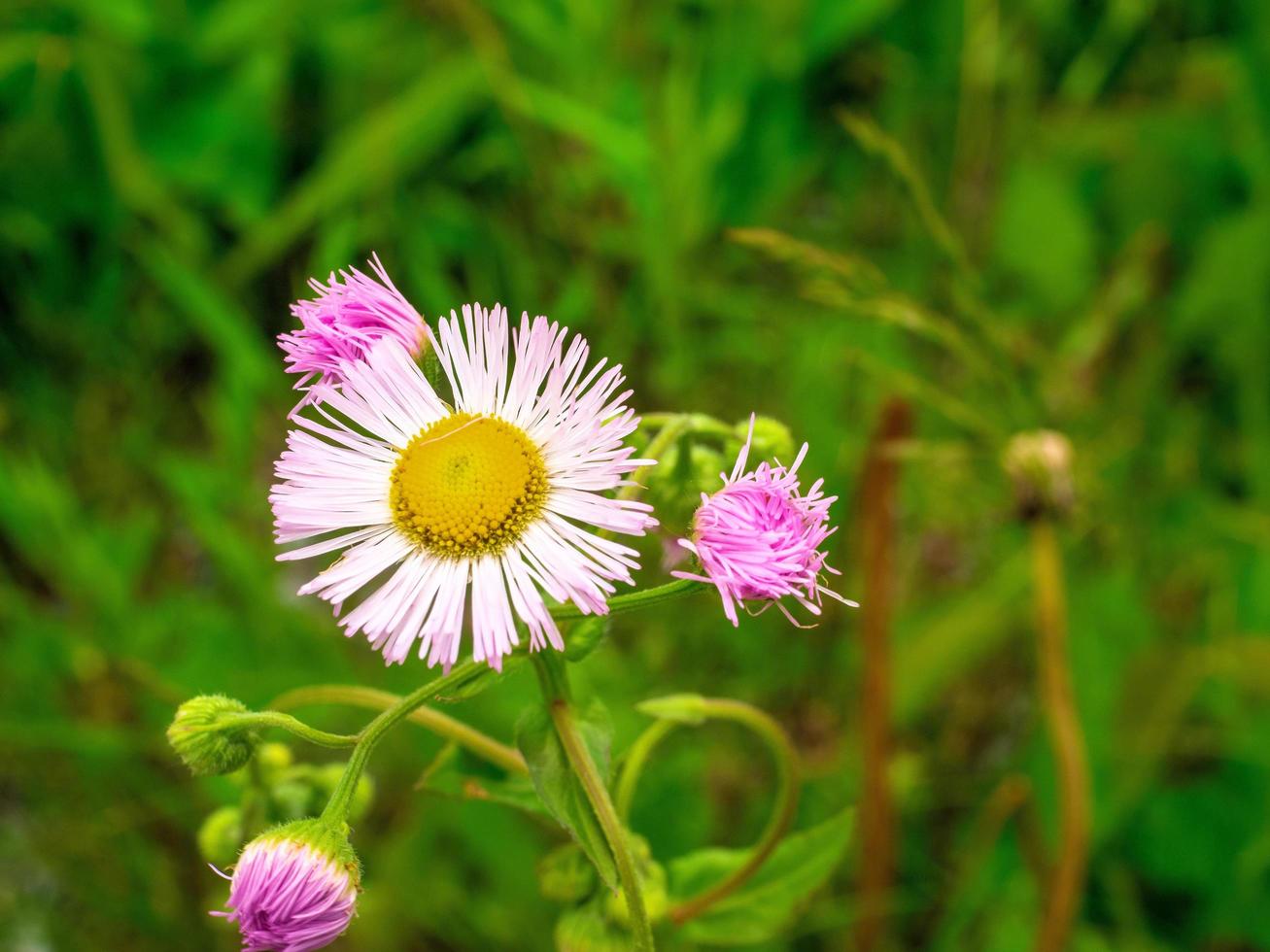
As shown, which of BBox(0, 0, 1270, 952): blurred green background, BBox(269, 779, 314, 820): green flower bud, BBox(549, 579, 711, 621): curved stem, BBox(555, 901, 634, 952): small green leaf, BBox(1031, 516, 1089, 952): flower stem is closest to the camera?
BBox(549, 579, 711, 621): curved stem

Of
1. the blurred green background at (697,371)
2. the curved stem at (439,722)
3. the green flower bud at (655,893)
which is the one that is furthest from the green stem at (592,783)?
the blurred green background at (697,371)

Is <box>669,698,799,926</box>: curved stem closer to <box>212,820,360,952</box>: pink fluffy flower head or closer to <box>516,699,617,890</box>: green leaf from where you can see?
<box>516,699,617,890</box>: green leaf

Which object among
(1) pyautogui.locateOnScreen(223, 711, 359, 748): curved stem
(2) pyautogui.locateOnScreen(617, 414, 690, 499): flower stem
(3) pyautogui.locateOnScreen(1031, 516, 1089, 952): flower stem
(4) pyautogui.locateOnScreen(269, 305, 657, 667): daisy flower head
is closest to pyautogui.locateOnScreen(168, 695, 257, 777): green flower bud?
(1) pyautogui.locateOnScreen(223, 711, 359, 748): curved stem

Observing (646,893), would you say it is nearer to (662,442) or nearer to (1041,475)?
(662,442)

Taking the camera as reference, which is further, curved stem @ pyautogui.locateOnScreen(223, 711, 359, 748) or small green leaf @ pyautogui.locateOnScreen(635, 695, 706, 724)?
small green leaf @ pyautogui.locateOnScreen(635, 695, 706, 724)

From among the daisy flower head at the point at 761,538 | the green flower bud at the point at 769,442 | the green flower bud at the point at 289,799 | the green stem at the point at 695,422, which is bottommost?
the green flower bud at the point at 289,799

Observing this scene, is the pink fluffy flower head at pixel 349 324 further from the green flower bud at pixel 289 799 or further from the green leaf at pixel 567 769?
the green flower bud at pixel 289 799

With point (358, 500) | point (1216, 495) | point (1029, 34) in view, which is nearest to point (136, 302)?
point (358, 500)
